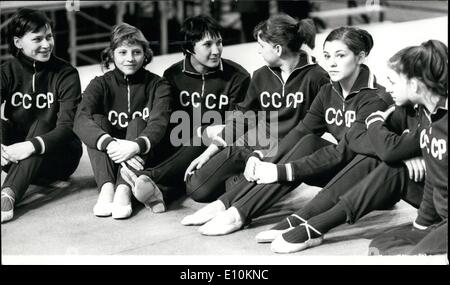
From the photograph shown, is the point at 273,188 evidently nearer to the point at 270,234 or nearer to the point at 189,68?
the point at 270,234

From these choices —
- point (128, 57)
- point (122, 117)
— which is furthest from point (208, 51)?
point (122, 117)

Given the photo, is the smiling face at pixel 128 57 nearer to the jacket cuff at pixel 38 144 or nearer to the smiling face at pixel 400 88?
the jacket cuff at pixel 38 144

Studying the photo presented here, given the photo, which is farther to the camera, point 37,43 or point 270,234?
point 37,43

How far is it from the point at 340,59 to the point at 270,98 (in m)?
0.42

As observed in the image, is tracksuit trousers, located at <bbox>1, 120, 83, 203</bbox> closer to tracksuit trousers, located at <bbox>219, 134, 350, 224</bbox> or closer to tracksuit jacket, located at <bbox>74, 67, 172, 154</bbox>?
tracksuit jacket, located at <bbox>74, 67, 172, 154</bbox>

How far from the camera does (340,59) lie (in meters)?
2.61

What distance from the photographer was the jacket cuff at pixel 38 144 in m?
2.91

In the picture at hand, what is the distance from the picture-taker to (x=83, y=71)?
Answer: 16.3 feet

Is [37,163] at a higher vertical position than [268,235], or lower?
higher

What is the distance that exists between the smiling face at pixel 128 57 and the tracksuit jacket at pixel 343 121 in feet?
2.58

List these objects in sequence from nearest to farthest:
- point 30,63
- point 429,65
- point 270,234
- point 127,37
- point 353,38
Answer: point 429,65 < point 270,234 < point 353,38 < point 127,37 < point 30,63

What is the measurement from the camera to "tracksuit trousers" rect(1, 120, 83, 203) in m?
2.89

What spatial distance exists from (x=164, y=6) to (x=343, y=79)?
390cm
